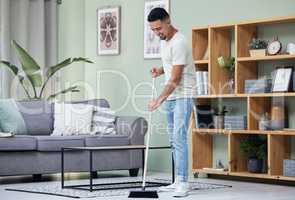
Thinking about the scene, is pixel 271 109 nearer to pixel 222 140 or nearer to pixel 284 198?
pixel 222 140

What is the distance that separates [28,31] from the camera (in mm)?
8273

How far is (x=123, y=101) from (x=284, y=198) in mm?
3308

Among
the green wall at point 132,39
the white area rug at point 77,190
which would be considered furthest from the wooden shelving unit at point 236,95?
the white area rug at point 77,190

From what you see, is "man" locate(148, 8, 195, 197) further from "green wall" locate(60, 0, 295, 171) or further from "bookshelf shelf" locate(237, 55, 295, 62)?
"green wall" locate(60, 0, 295, 171)

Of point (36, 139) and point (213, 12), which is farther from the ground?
point (213, 12)

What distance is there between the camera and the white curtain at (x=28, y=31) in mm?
7949

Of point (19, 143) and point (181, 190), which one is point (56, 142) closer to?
point (19, 143)

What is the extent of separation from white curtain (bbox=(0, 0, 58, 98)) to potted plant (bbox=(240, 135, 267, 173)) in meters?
3.01

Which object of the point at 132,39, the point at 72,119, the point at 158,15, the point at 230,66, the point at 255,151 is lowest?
the point at 255,151

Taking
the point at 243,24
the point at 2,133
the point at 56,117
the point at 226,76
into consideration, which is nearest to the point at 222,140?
the point at 226,76

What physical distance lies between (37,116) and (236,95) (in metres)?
2.06

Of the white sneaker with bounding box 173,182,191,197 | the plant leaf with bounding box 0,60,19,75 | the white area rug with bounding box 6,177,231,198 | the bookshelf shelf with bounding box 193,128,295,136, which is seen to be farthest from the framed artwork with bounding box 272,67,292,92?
the plant leaf with bounding box 0,60,19,75

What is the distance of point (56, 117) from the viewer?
707cm

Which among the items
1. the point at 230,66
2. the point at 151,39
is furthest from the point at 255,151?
the point at 151,39
